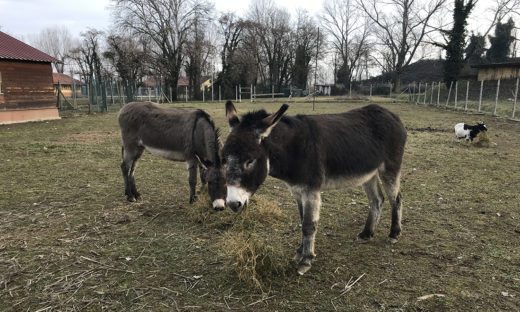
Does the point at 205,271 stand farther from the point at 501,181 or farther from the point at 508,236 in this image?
the point at 501,181

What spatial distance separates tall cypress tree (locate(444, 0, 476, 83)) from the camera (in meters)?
36.1

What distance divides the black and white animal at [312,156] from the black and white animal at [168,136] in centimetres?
196

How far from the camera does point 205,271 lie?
12.0ft

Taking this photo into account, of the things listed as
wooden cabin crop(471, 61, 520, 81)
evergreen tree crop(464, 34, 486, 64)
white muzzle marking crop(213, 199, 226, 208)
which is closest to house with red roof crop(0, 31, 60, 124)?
white muzzle marking crop(213, 199, 226, 208)

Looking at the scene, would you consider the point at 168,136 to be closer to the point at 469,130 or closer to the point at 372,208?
the point at 372,208

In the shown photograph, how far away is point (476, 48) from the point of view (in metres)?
44.7

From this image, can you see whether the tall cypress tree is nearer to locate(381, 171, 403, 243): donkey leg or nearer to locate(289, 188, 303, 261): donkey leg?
locate(381, 171, 403, 243): donkey leg

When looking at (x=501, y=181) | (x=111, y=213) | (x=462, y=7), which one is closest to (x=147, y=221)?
(x=111, y=213)

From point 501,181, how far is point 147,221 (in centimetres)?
768

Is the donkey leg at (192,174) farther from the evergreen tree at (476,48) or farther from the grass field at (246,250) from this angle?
the evergreen tree at (476,48)

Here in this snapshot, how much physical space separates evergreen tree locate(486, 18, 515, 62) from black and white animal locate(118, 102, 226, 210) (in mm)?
55949

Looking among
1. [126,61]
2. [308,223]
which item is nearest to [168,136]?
[308,223]

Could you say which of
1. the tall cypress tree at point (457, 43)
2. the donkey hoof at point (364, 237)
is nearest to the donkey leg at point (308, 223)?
the donkey hoof at point (364, 237)

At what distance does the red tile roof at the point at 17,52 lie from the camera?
1778cm
